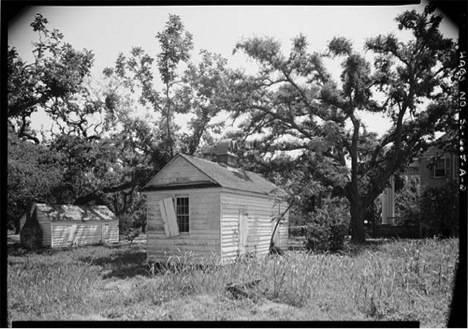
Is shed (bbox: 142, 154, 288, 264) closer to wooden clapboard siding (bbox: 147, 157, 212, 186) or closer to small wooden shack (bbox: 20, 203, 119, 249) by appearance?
wooden clapboard siding (bbox: 147, 157, 212, 186)

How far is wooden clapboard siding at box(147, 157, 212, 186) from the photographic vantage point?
12395 millimetres

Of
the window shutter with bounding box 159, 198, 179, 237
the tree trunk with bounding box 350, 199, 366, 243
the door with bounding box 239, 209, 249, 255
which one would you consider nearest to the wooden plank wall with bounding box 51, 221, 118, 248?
the window shutter with bounding box 159, 198, 179, 237

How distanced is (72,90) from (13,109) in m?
5.70

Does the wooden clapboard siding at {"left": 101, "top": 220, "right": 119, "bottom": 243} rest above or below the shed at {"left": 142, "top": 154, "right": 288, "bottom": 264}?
below

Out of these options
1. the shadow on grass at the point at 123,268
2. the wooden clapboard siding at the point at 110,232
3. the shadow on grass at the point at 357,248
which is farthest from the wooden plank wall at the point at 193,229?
the wooden clapboard siding at the point at 110,232

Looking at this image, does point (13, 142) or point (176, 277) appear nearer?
point (176, 277)

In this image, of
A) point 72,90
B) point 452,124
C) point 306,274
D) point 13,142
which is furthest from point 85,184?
point 452,124

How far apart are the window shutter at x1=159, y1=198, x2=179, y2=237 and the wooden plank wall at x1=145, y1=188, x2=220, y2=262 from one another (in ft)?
0.65

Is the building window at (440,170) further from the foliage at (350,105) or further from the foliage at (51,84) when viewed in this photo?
the foliage at (51,84)

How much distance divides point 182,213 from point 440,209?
16.0 metres

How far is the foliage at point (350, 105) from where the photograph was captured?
747 inches

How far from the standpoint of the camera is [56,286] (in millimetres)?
8008

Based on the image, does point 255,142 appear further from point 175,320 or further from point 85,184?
point 175,320

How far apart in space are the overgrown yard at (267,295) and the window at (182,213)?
3.22m
